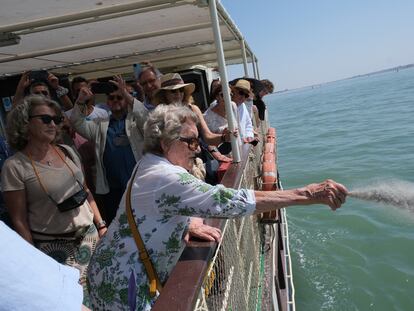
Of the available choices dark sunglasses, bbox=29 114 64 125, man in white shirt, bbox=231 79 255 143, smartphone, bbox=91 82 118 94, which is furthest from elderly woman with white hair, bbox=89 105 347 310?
man in white shirt, bbox=231 79 255 143

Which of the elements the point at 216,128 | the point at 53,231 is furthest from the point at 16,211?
the point at 216,128

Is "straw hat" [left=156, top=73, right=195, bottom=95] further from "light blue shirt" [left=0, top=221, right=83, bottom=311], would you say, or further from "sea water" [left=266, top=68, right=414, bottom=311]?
"light blue shirt" [left=0, top=221, right=83, bottom=311]

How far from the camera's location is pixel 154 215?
6.21 feet

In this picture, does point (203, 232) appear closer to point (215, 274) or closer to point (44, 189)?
point (215, 274)

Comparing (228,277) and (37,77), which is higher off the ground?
(37,77)

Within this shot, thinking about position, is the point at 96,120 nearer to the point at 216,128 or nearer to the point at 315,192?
the point at 216,128

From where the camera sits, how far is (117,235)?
196 centimetres

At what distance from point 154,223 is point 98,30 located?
3.20m

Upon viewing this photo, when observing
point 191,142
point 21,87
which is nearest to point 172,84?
point 21,87

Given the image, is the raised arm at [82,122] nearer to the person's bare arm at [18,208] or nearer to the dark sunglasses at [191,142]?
the person's bare arm at [18,208]

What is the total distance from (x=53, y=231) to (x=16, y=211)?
0.92ft

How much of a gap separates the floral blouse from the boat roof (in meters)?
1.72

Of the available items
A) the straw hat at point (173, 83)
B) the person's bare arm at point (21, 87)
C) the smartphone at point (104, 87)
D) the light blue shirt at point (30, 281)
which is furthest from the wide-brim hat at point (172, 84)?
the light blue shirt at point (30, 281)

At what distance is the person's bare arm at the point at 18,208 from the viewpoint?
2.53 m
